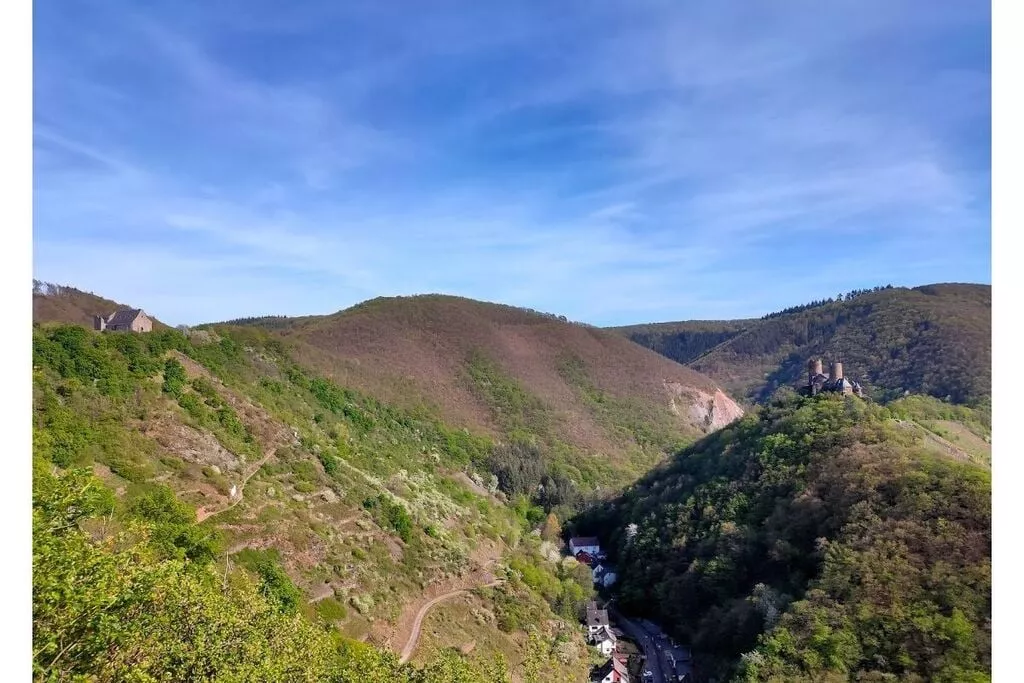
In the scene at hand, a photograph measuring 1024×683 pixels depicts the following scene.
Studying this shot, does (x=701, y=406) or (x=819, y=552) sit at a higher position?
(x=701, y=406)

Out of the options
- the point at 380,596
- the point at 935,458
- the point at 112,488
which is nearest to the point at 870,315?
the point at 935,458

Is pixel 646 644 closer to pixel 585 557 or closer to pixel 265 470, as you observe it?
pixel 585 557

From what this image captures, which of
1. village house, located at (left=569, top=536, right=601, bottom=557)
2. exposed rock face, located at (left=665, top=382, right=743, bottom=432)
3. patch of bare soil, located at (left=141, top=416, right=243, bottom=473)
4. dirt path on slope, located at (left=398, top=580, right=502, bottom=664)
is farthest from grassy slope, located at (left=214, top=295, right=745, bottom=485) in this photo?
dirt path on slope, located at (left=398, top=580, right=502, bottom=664)

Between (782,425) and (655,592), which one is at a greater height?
(782,425)

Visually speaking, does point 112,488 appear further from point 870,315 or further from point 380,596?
point 870,315

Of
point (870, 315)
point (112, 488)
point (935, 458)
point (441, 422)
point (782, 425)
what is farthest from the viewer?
point (870, 315)

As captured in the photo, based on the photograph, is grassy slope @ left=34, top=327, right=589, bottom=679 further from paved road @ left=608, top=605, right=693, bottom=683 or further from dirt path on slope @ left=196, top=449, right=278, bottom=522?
paved road @ left=608, top=605, right=693, bottom=683

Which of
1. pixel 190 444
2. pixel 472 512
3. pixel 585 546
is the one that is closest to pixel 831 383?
pixel 585 546
